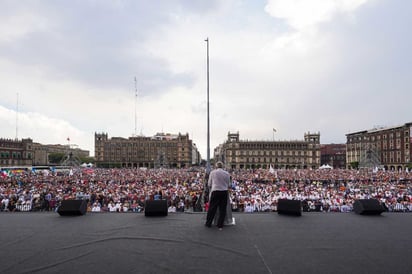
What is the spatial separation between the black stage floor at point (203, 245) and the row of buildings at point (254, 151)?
292ft

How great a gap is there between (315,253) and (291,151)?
119 meters

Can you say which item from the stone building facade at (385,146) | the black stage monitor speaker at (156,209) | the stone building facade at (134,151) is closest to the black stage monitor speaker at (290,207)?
the black stage monitor speaker at (156,209)

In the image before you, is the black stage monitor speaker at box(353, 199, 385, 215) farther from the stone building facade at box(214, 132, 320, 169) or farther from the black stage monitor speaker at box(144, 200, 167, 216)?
the stone building facade at box(214, 132, 320, 169)

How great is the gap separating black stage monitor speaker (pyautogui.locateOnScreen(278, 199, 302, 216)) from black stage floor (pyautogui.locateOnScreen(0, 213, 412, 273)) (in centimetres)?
55

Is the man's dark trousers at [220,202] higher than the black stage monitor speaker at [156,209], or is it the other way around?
the man's dark trousers at [220,202]

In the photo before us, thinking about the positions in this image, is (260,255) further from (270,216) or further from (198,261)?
(270,216)

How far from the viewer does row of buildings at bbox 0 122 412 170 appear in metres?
89.7

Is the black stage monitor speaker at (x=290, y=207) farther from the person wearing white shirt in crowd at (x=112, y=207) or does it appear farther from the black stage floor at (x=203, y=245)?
the person wearing white shirt in crowd at (x=112, y=207)

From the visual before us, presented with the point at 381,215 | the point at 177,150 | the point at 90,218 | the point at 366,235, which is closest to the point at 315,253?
the point at 366,235

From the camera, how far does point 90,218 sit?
798cm

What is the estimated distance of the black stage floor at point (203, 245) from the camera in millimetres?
4176

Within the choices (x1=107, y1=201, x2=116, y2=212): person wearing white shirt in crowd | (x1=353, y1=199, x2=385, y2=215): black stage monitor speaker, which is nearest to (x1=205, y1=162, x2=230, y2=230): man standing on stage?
(x1=353, y1=199, x2=385, y2=215): black stage monitor speaker

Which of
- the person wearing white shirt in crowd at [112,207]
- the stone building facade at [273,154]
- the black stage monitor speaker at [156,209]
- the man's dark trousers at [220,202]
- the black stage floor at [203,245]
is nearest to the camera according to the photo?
the black stage floor at [203,245]

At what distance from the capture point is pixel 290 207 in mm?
8602
